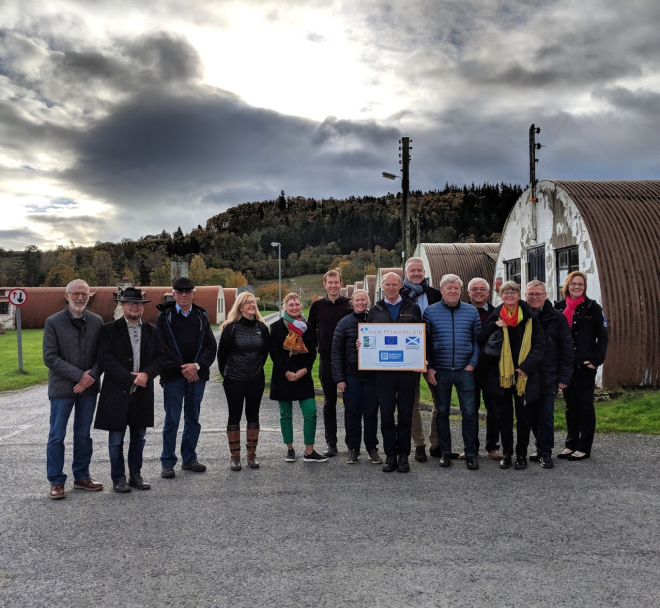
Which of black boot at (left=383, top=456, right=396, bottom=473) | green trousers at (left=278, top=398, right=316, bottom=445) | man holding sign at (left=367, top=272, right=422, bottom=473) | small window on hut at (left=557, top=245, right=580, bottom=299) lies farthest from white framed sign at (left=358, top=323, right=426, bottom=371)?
small window on hut at (left=557, top=245, right=580, bottom=299)

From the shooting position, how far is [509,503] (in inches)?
199

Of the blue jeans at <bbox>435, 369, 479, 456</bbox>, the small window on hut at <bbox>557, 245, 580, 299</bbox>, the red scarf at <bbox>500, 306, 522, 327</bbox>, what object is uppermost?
the small window on hut at <bbox>557, 245, 580, 299</bbox>

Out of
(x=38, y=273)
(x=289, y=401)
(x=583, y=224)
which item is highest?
(x=38, y=273)

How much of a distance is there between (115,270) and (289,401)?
11586 centimetres

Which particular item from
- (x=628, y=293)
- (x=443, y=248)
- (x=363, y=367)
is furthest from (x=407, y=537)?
(x=443, y=248)

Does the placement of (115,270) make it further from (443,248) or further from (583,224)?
(583,224)

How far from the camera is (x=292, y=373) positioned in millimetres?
6598

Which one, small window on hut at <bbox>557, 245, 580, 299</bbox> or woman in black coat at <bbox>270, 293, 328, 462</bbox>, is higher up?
small window on hut at <bbox>557, 245, 580, 299</bbox>

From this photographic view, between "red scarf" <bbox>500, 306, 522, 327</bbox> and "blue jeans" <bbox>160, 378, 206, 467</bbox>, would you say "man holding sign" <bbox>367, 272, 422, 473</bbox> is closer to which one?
"red scarf" <bbox>500, 306, 522, 327</bbox>

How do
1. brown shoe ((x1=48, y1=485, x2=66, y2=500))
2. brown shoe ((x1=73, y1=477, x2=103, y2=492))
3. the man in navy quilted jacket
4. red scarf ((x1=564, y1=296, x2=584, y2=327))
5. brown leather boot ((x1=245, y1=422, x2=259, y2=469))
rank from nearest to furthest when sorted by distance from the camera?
brown shoe ((x1=48, y1=485, x2=66, y2=500)) → brown shoe ((x1=73, y1=477, x2=103, y2=492)) → the man in navy quilted jacket → brown leather boot ((x1=245, y1=422, x2=259, y2=469)) → red scarf ((x1=564, y1=296, x2=584, y2=327))

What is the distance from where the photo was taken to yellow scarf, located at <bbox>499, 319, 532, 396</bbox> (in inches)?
246

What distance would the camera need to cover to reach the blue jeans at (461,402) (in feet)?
20.8

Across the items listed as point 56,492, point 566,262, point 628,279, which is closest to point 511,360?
point 56,492

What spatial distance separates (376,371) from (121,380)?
102 inches
